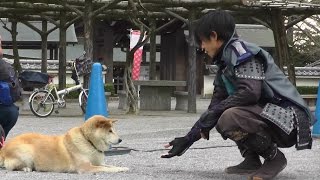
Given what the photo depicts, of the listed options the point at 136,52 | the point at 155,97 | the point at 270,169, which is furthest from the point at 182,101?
the point at 270,169

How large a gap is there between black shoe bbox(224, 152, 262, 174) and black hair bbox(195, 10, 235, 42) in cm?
108

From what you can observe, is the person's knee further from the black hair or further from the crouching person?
the black hair

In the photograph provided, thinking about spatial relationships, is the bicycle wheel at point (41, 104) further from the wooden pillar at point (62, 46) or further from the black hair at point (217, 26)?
the black hair at point (217, 26)

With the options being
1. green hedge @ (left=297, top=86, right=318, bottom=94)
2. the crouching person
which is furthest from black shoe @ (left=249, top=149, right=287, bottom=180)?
green hedge @ (left=297, top=86, right=318, bottom=94)

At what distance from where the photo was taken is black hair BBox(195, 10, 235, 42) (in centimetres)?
464

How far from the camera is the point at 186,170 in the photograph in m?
5.52

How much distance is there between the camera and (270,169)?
4.68m

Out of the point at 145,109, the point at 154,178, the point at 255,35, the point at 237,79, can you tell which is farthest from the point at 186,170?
the point at 255,35

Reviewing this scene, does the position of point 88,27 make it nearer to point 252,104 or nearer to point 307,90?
point 252,104

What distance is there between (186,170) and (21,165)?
1429mm

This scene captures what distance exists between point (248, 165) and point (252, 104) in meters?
0.83

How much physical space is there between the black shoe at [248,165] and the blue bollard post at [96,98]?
314 centimetres

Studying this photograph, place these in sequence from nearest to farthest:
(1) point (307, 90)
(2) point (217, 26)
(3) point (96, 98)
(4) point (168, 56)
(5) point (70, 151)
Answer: (2) point (217, 26) → (5) point (70, 151) → (3) point (96, 98) → (1) point (307, 90) → (4) point (168, 56)

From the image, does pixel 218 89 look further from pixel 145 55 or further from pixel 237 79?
pixel 145 55
